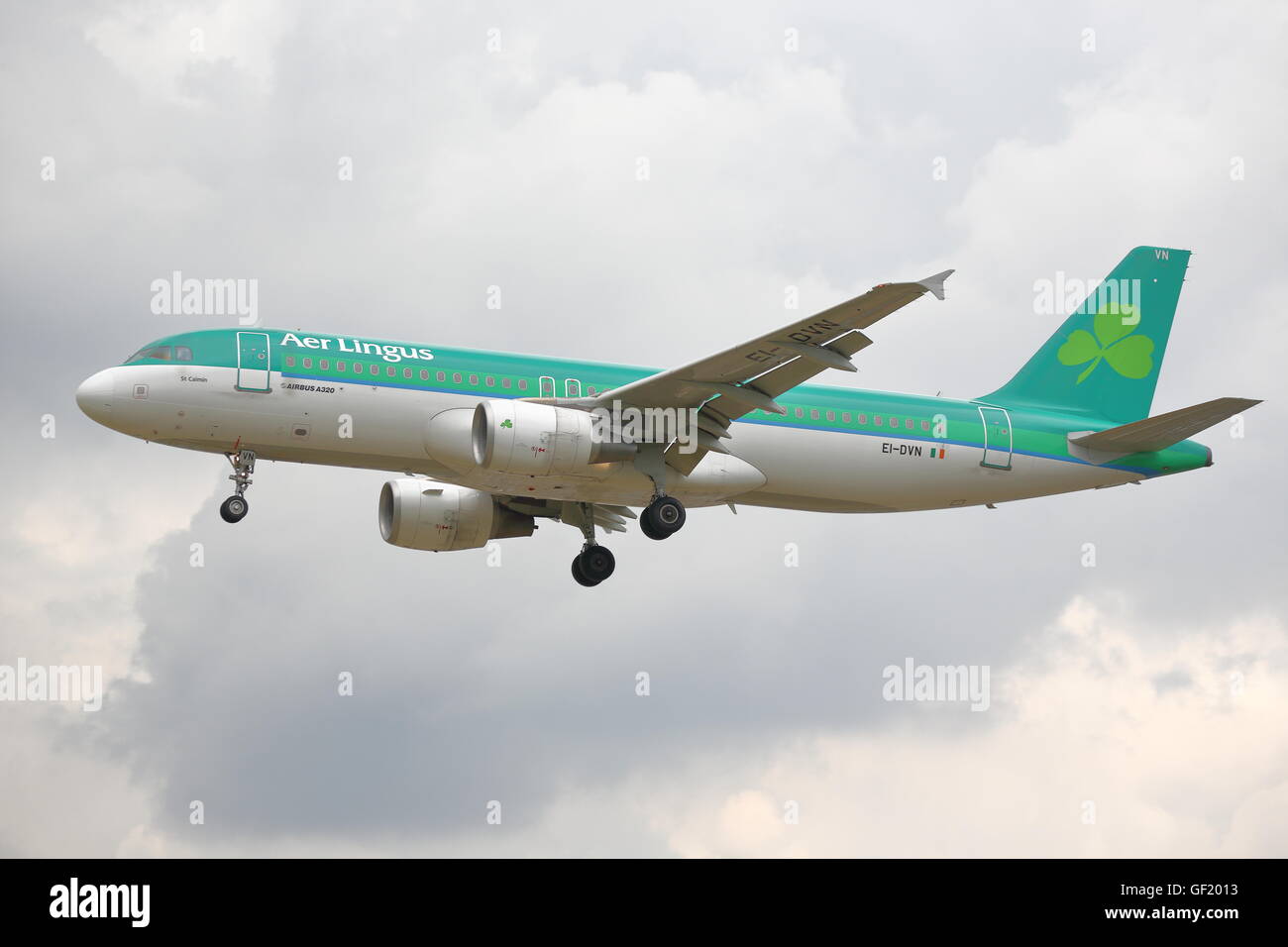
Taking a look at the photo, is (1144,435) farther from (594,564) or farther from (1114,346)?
(594,564)

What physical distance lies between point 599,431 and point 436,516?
6.79 metres

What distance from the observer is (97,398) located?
113 ft

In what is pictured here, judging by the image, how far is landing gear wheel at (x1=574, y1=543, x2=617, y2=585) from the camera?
39906mm

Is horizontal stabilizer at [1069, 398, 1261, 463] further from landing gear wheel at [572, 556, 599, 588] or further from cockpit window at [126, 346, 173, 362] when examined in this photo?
cockpit window at [126, 346, 173, 362]

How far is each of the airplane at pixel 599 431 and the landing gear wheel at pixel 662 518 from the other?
4 centimetres

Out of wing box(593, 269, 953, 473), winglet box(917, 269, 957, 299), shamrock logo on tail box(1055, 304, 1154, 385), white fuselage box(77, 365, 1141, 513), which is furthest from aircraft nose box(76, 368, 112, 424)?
shamrock logo on tail box(1055, 304, 1154, 385)

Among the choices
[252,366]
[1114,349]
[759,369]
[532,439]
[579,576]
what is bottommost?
[579,576]

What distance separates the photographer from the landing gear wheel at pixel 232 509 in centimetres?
3494

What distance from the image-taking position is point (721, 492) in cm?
3694

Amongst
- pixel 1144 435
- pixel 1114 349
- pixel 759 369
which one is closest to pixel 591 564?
pixel 759 369

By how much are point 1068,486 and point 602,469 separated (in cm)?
1249

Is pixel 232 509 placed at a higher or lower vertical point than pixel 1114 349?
lower

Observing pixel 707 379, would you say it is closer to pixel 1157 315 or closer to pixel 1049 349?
pixel 1049 349

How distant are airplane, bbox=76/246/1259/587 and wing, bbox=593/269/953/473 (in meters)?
Answer: 0.05
